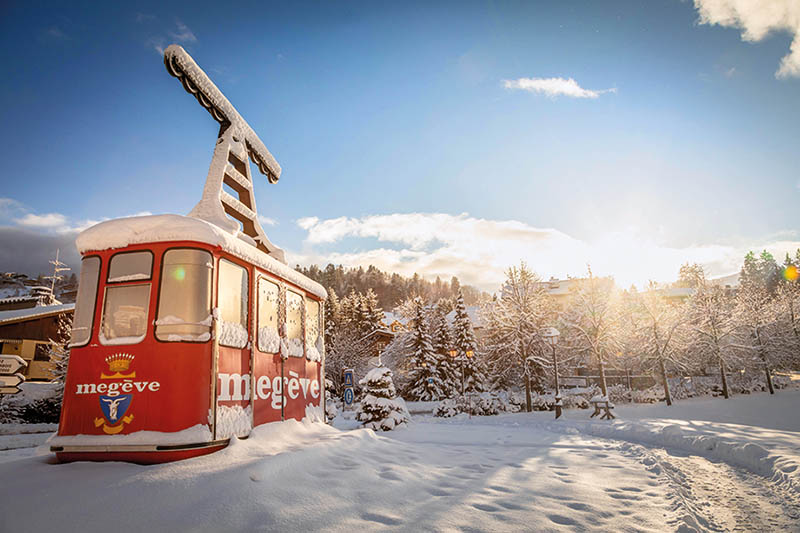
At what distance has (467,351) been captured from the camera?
112 ft

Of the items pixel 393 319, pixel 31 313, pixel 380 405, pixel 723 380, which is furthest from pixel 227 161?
pixel 393 319

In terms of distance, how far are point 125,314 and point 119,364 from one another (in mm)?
676

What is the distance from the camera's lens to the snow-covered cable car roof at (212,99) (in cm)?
704

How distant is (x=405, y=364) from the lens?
140 ft

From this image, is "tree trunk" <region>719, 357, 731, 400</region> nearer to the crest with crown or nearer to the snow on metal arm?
the snow on metal arm

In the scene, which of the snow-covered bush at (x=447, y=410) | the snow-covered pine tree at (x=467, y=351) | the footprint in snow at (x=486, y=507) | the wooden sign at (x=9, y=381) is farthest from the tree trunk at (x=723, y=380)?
the wooden sign at (x=9, y=381)

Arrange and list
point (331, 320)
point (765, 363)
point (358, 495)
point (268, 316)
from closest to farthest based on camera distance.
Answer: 1. point (358, 495)
2. point (268, 316)
3. point (765, 363)
4. point (331, 320)

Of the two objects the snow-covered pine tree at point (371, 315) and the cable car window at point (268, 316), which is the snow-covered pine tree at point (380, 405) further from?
the snow-covered pine tree at point (371, 315)

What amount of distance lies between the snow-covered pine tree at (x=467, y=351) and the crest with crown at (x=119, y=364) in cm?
2962

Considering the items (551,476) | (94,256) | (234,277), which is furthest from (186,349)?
(551,476)

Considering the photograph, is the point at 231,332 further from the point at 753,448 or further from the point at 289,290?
the point at 753,448

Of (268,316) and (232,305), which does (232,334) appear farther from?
(268,316)

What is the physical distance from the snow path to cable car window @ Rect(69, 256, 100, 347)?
1.55 metres

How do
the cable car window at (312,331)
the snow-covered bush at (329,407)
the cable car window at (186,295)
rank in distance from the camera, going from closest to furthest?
1. the cable car window at (186,295)
2. the cable car window at (312,331)
3. the snow-covered bush at (329,407)
